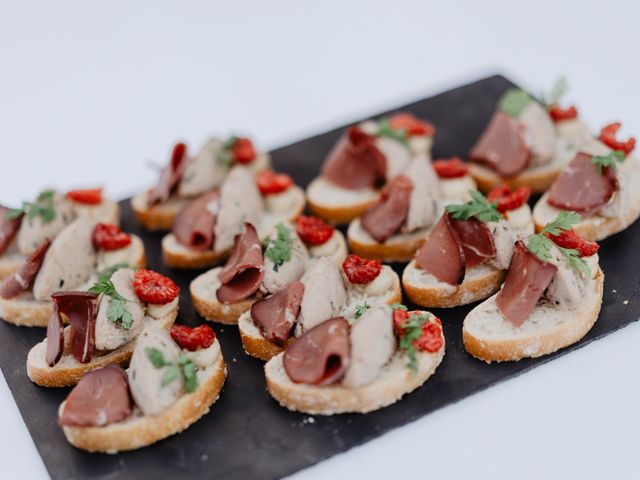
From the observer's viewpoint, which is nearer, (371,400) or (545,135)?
(371,400)

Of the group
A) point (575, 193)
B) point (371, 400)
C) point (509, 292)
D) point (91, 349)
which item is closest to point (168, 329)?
point (91, 349)

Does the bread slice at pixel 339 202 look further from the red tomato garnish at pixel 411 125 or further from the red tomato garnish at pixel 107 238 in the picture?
the red tomato garnish at pixel 107 238

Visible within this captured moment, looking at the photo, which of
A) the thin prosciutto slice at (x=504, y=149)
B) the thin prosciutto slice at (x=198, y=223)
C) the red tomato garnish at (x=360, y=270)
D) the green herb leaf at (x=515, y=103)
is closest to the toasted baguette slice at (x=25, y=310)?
the thin prosciutto slice at (x=198, y=223)

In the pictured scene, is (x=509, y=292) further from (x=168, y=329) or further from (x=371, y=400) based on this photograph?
(x=168, y=329)

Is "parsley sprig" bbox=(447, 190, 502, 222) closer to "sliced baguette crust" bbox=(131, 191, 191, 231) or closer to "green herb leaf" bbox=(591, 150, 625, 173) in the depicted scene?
"green herb leaf" bbox=(591, 150, 625, 173)

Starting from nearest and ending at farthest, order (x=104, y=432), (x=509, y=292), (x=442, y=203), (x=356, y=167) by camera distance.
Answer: (x=104, y=432)
(x=509, y=292)
(x=442, y=203)
(x=356, y=167)

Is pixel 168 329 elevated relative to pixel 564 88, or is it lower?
lower

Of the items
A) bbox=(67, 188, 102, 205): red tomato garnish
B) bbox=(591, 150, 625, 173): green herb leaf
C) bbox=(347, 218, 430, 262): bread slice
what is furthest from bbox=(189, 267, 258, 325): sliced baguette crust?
bbox=(591, 150, 625, 173): green herb leaf

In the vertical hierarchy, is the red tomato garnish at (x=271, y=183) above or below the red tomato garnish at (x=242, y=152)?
below
